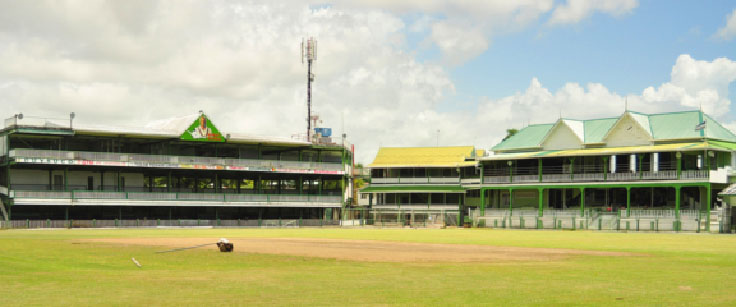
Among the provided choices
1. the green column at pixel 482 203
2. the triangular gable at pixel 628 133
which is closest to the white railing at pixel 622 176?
the triangular gable at pixel 628 133

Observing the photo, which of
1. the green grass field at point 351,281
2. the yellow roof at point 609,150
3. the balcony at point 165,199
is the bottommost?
the green grass field at point 351,281

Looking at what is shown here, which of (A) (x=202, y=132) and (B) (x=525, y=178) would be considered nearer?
(B) (x=525, y=178)

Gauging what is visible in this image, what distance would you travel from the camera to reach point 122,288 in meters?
16.9

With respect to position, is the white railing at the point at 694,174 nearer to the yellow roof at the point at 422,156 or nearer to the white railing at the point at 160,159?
the yellow roof at the point at 422,156

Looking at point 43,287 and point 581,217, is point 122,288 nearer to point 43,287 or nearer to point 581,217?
point 43,287

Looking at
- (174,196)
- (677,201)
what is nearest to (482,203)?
(677,201)

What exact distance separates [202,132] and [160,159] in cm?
525

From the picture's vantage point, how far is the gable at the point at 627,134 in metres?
73.8

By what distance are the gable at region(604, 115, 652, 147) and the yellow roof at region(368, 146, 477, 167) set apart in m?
21.2

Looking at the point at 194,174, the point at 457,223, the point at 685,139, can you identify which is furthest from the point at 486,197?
the point at 194,174

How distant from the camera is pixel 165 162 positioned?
80.9 m

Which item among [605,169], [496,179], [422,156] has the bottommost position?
[496,179]

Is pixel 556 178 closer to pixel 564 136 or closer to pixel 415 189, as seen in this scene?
pixel 564 136

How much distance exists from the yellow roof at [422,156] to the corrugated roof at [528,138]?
8645mm
